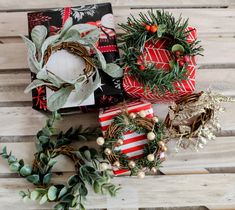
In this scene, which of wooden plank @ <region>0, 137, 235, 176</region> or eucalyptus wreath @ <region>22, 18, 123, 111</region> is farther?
wooden plank @ <region>0, 137, 235, 176</region>

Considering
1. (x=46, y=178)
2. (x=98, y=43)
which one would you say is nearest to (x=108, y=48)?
(x=98, y=43)

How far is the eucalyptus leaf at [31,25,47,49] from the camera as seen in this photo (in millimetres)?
768

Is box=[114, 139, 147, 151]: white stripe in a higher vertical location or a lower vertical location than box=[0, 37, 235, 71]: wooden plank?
lower

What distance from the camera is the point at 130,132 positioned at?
797 mm

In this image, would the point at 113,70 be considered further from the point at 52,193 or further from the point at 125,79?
the point at 52,193

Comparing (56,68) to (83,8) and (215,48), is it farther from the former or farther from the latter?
(215,48)

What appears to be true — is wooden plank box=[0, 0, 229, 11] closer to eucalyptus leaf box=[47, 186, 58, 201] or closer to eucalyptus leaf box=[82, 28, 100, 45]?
eucalyptus leaf box=[82, 28, 100, 45]

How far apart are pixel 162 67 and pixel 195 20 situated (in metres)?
0.25

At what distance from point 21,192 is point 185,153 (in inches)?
16.8

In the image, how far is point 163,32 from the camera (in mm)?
762

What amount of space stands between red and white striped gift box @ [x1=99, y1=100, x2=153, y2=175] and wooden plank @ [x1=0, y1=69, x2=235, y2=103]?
0.20 metres

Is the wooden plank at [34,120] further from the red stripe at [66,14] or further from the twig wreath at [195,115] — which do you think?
the red stripe at [66,14]

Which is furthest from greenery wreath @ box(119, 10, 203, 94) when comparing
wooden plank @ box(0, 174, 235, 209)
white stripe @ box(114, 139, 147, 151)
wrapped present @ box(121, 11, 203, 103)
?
wooden plank @ box(0, 174, 235, 209)

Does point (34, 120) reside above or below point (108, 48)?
below
